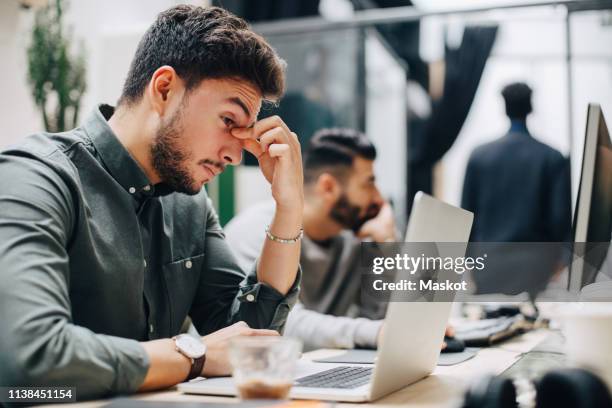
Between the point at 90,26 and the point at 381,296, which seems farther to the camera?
the point at 90,26

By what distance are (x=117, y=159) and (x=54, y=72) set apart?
5.50 ft

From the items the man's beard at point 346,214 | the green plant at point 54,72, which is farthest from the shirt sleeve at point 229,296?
the green plant at point 54,72

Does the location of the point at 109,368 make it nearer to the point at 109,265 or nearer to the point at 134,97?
the point at 109,265

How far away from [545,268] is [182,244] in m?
2.85

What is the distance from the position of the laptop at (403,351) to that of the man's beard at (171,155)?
1.58 ft

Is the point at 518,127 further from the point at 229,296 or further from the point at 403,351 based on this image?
the point at 403,351

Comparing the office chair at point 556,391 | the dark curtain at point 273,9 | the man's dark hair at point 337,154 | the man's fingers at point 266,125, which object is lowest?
the office chair at point 556,391

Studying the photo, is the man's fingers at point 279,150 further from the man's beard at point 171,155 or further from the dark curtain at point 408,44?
the dark curtain at point 408,44

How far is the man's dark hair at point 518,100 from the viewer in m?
3.79

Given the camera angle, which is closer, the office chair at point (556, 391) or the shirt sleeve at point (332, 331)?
the office chair at point (556, 391)

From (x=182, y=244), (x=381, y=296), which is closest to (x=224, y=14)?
(x=182, y=244)

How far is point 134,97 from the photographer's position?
1.48m

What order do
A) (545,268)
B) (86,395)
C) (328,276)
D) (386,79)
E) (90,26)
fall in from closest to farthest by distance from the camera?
(86,395)
(328,276)
(90,26)
(545,268)
(386,79)

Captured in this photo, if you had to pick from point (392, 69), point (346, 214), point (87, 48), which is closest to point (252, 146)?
point (346, 214)
